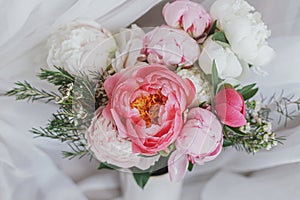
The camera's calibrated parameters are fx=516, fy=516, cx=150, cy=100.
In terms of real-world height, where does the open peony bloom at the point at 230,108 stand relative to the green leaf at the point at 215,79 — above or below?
below

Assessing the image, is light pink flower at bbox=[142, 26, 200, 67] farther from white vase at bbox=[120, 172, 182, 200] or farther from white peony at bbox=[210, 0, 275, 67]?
white vase at bbox=[120, 172, 182, 200]

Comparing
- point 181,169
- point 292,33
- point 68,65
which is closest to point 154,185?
point 181,169

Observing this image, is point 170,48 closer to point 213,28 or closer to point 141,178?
point 213,28

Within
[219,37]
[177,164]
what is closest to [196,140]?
[177,164]

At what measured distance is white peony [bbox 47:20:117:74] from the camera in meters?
0.75

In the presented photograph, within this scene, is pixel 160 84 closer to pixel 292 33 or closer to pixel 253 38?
pixel 253 38

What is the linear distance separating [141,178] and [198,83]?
0.21 metres

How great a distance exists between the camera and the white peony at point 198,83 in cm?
71

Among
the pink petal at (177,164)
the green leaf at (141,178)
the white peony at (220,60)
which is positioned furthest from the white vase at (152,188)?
the white peony at (220,60)

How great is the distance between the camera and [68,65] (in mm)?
778

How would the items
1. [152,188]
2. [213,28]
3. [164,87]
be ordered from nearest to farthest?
[164,87]
[213,28]
[152,188]

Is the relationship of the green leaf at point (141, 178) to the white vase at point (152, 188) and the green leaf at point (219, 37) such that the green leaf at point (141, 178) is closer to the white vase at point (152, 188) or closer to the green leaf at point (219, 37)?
the white vase at point (152, 188)

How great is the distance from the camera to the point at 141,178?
2.77 feet

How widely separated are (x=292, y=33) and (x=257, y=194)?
11.9 inches
